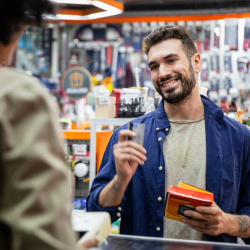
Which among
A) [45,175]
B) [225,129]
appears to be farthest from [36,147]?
[225,129]

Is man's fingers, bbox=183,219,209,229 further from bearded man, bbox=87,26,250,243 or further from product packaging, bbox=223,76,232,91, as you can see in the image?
product packaging, bbox=223,76,232,91

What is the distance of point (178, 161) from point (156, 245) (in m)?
0.63

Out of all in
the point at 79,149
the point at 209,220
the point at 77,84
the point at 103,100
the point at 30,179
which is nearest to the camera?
the point at 30,179

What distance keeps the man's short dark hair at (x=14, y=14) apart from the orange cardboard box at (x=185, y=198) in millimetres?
868

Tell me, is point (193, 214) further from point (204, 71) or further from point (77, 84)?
point (204, 71)

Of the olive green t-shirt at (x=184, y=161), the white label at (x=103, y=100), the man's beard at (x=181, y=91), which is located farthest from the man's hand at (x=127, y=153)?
the white label at (x=103, y=100)

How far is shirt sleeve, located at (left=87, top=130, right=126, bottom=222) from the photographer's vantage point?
5.29 feet

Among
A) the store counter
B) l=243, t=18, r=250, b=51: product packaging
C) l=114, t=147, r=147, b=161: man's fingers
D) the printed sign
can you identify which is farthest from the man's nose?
l=243, t=18, r=250, b=51: product packaging

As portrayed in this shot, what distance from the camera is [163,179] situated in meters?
1.68

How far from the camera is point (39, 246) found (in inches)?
20.2

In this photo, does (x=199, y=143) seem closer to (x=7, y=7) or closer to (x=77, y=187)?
(x=7, y=7)

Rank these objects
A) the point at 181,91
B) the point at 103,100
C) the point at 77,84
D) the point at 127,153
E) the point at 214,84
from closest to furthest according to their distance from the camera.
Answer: the point at 127,153
the point at 181,91
the point at 103,100
the point at 77,84
the point at 214,84

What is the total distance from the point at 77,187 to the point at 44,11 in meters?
2.53

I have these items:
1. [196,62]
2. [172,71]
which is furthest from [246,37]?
[172,71]
